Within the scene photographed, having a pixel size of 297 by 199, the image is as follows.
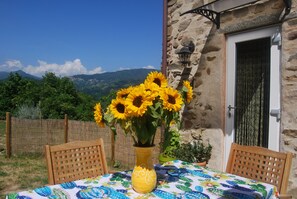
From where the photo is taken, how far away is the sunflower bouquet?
1.43 m

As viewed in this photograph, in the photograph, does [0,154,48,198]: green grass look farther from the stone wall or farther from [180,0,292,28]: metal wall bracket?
[180,0,292,28]: metal wall bracket

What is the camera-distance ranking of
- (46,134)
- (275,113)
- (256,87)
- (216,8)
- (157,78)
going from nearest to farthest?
1. (157,78)
2. (275,113)
3. (256,87)
4. (216,8)
5. (46,134)

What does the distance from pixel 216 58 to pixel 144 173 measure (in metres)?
2.65

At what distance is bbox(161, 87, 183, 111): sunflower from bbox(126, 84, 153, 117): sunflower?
8cm

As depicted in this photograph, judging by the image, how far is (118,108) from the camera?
1493 millimetres

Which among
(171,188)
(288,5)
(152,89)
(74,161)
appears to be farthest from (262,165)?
(288,5)

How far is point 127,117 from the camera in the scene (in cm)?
148

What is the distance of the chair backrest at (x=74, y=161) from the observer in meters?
1.93

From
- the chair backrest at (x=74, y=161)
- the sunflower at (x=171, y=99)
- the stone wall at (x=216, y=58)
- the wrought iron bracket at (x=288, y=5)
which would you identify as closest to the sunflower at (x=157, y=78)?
the sunflower at (x=171, y=99)

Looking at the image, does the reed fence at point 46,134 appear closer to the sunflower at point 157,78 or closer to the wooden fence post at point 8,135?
the wooden fence post at point 8,135

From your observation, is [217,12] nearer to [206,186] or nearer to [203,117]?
[203,117]

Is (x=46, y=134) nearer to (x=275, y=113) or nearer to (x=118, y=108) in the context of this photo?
(x=275, y=113)

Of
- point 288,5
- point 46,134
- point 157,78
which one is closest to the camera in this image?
point 157,78

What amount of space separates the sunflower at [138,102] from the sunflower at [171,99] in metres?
0.08
